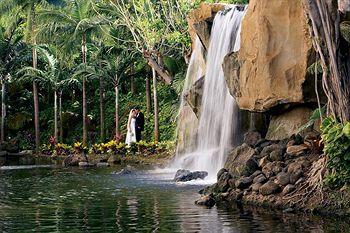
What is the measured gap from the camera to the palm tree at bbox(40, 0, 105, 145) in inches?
1319

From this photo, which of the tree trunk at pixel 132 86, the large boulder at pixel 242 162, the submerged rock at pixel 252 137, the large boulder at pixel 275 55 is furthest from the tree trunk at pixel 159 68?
the large boulder at pixel 242 162

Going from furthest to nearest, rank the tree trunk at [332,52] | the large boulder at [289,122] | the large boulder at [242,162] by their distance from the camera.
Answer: the large boulder at [289,122], the large boulder at [242,162], the tree trunk at [332,52]

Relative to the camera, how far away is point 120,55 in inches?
1346

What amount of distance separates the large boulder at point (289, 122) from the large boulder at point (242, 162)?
1497 mm

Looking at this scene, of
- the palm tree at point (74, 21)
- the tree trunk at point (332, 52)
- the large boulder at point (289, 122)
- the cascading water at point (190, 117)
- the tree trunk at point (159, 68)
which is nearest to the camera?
the tree trunk at point (332, 52)

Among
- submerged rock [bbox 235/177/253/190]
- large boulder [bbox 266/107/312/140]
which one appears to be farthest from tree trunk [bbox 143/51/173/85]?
submerged rock [bbox 235/177/253/190]

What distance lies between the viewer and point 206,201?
13.5 meters

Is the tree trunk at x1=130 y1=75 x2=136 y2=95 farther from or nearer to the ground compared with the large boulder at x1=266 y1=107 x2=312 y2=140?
farther from the ground

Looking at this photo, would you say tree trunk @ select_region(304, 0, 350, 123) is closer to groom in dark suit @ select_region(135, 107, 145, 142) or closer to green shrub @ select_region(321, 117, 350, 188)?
green shrub @ select_region(321, 117, 350, 188)

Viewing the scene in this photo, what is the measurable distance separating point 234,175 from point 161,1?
1516 centimetres

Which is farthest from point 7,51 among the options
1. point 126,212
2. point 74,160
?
point 126,212

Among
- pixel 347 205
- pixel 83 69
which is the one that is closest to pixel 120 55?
pixel 83 69

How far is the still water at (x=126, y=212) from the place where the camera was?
1106cm

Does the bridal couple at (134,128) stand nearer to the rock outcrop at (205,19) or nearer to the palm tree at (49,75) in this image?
the palm tree at (49,75)
